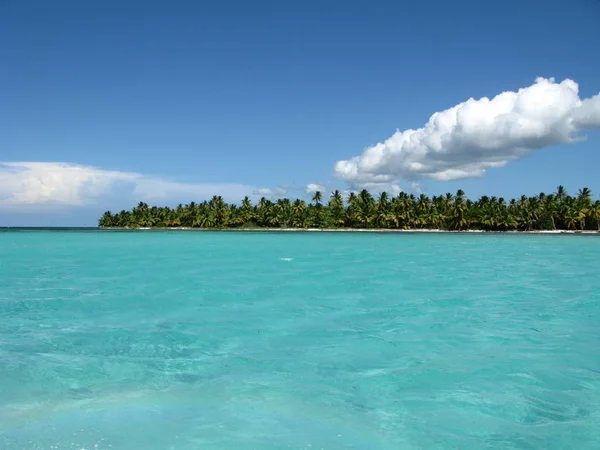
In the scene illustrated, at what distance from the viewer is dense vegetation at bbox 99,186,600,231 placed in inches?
4897

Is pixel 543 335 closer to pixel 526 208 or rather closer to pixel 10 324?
pixel 10 324

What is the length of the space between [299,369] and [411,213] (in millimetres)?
125971

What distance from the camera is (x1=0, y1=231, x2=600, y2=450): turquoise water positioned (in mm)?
7527

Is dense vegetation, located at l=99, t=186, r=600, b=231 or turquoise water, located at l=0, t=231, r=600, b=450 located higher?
dense vegetation, located at l=99, t=186, r=600, b=231

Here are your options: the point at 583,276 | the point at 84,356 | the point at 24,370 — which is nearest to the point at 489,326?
the point at 84,356

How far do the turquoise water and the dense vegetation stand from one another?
111 metres

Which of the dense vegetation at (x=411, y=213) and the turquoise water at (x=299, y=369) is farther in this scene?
the dense vegetation at (x=411, y=213)

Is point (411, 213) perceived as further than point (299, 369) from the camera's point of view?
Yes

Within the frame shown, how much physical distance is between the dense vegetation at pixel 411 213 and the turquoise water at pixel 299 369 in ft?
366

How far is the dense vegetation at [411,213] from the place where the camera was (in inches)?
4897

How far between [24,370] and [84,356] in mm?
1478

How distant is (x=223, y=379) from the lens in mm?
10180

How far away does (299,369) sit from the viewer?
432 inches

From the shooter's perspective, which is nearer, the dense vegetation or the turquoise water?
the turquoise water
